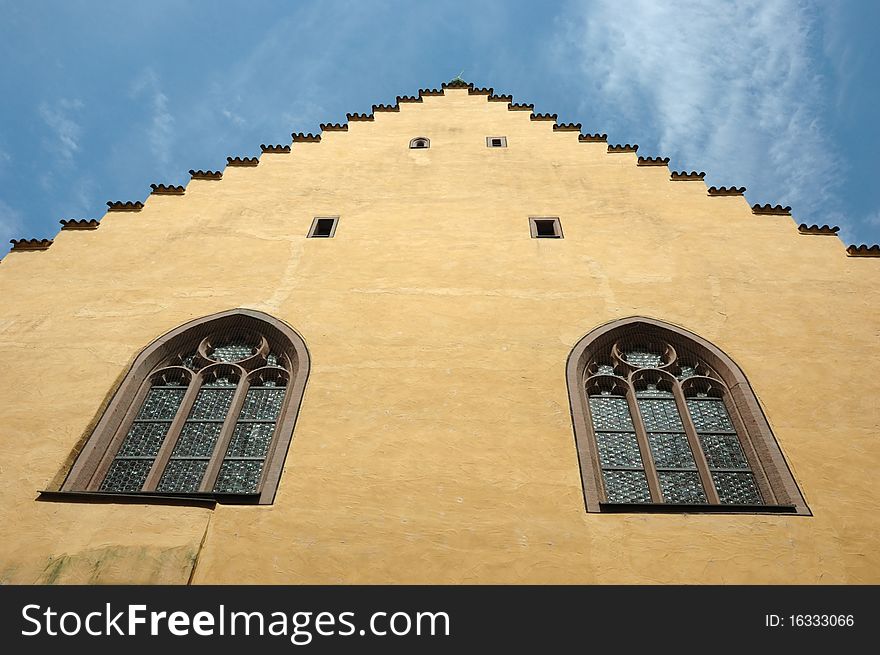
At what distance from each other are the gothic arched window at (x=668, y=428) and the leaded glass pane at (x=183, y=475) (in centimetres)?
331

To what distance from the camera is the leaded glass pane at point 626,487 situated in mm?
5929

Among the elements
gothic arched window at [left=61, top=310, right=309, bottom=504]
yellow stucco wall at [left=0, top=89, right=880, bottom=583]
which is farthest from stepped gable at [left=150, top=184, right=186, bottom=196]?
gothic arched window at [left=61, top=310, right=309, bottom=504]

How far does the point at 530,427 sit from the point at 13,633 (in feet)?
13.3

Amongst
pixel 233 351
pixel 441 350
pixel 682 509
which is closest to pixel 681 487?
pixel 682 509

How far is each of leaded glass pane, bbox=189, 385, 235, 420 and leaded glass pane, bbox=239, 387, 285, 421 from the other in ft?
0.61

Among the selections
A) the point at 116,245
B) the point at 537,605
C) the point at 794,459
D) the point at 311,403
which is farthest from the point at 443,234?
the point at 537,605

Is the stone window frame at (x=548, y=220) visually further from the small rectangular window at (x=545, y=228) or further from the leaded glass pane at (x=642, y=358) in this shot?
the leaded glass pane at (x=642, y=358)

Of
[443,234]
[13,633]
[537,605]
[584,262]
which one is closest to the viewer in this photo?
[13,633]

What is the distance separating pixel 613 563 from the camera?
5.08m

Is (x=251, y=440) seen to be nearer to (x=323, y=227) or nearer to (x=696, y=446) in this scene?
(x=323, y=227)

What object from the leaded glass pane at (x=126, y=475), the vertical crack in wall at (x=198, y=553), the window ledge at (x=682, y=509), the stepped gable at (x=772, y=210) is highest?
the stepped gable at (x=772, y=210)

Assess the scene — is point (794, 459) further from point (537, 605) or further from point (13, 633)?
point (13, 633)

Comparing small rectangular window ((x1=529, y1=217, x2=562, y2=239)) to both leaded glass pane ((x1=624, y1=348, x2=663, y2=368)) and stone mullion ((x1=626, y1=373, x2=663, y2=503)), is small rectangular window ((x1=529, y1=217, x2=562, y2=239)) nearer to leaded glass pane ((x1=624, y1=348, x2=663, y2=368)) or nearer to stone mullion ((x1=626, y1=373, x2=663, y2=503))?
leaded glass pane ((x1=624, y1=348, x2=663, y2=368))

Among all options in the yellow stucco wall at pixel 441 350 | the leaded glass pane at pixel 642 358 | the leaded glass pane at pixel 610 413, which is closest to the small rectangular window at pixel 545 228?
the yellow stucco wall at pixel 441 350
